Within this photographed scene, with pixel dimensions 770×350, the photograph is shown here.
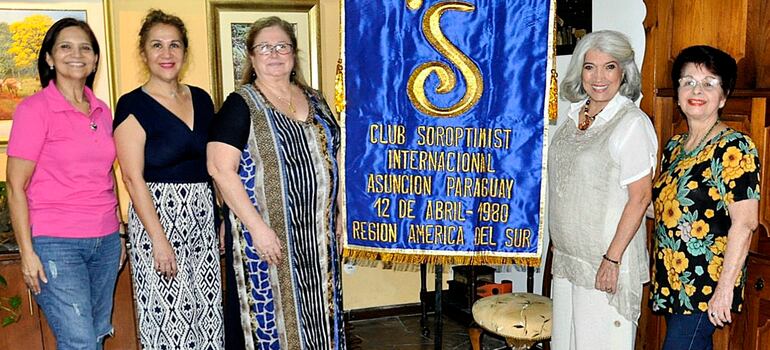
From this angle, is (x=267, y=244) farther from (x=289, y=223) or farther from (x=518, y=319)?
(x=518, y=319)

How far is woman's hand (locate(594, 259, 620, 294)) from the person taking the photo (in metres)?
2.19

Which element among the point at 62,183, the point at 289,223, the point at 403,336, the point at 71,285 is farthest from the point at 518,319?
the point at 62,183

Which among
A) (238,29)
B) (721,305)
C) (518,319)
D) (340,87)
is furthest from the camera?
(238,29)

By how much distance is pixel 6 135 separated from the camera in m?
3.28

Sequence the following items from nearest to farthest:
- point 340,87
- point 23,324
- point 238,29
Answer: point 340,87
point 23,324
point 238,29

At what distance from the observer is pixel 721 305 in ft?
6.44

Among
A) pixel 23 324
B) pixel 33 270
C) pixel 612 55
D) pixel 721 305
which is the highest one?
pixel 612 55

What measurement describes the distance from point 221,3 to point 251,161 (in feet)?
5.14

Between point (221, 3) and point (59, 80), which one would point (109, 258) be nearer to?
point (59, 80)

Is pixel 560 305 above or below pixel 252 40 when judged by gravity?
below

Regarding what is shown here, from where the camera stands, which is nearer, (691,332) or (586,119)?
(691,332)

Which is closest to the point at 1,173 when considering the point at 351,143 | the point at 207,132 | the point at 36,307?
the point at 36,307

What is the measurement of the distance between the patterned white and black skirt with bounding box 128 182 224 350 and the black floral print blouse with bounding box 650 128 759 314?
1.55 metres

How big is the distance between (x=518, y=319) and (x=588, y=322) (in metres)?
0.40
